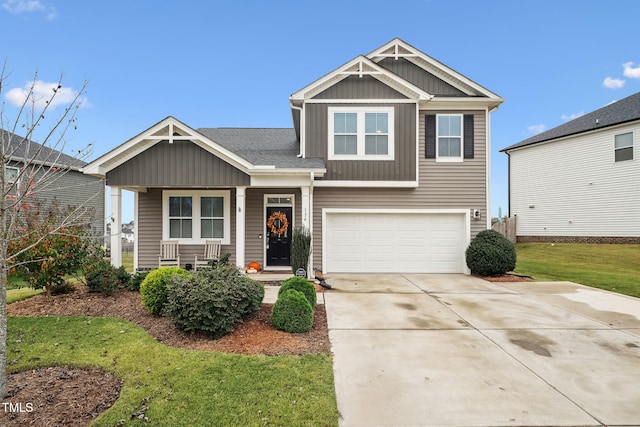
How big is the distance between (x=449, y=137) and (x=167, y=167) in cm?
893

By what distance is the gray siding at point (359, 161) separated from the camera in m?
10.9

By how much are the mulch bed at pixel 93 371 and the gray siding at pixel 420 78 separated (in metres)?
8.83

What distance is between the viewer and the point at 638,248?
15.6m

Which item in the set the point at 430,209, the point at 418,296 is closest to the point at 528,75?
the point at 430,209

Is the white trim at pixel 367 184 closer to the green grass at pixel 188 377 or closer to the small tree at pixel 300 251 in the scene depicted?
the small tree at pixel 300 251

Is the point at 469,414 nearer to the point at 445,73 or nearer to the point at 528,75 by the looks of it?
the point at 445,73

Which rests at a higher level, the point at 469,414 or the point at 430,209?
the point at 430,209

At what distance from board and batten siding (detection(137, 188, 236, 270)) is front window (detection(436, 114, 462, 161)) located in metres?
7.18

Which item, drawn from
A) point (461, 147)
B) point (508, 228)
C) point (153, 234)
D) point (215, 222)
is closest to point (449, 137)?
point (461, 147)

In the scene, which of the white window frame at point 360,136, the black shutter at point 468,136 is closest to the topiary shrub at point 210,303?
the white window frame at point 360,136

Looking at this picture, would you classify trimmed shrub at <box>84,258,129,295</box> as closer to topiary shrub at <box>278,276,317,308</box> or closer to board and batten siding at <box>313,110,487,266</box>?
topiary shrub at <box>278,276,317,308</box>

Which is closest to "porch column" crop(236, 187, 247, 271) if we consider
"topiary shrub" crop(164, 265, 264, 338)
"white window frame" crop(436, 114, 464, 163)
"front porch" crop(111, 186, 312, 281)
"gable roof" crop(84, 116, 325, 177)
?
"gable roof" crop(84, 116, 325, 177)

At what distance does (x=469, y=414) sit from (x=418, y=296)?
16.0ft

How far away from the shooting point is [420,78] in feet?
38.8
